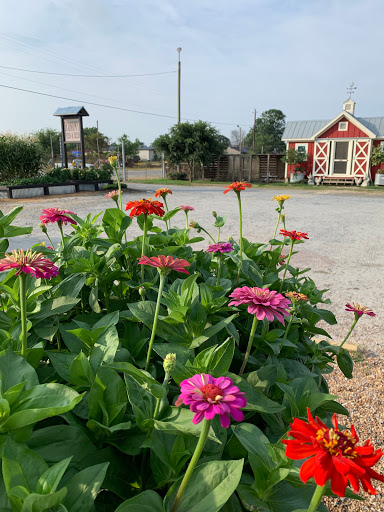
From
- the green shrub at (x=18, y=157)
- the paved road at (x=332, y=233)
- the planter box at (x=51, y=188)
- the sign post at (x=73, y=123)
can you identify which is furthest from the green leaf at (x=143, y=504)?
the sign post at (x=73, y=123)

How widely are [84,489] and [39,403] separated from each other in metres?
0.16

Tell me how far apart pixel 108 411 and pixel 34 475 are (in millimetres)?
201

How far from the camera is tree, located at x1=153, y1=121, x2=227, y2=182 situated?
2273 centimetres

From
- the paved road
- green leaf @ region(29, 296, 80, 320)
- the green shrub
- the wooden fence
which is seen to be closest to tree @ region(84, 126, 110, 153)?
the wooden fence

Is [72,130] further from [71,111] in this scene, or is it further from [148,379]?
[148,379]

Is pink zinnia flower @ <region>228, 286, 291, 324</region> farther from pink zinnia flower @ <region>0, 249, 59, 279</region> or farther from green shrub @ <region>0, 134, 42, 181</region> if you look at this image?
green shrub @ <region>0, 134, 42, 181</region>

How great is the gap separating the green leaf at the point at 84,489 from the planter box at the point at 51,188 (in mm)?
14602

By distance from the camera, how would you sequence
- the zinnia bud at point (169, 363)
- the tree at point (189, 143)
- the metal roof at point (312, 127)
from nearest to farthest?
the zinnia bud at point (169, 363), the metal roof at point (312, 127), the tree at point (189, 143)

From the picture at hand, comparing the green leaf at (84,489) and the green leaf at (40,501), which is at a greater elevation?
the green leaf at (40,501)

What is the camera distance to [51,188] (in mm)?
15062

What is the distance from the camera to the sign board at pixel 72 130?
1842 centimetres

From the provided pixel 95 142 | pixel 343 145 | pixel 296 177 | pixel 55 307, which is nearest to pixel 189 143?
pixel 296 177

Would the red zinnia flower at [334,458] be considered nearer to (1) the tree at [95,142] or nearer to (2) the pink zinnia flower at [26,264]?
(2) the pink zinnia flower at [26,264]

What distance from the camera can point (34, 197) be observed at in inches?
568
